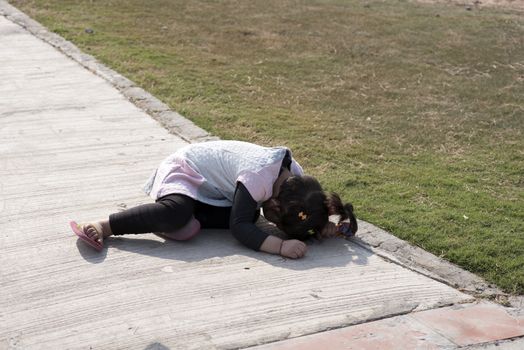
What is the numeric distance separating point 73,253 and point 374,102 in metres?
3.64

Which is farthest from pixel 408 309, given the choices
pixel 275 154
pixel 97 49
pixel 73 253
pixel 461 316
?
pixel 97 49

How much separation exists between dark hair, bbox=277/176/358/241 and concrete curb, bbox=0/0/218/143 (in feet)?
5.92

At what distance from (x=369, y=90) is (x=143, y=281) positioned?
406 cm

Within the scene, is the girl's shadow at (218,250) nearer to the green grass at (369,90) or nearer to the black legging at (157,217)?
the black legging at (157,217)

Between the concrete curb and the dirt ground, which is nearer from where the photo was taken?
the concrete curb

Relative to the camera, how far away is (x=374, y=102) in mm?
7184

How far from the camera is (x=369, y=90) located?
7.52m

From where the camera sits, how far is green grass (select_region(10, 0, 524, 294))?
4926 mm

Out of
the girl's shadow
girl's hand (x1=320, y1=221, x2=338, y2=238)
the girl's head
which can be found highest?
the girl's head

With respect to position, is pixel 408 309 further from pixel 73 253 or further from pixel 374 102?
pixel 374 102

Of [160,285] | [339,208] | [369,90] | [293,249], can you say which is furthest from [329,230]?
[369,90]

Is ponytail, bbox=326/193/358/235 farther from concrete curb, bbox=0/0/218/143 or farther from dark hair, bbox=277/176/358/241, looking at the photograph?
concrete curb, bbox=0/0/218/143

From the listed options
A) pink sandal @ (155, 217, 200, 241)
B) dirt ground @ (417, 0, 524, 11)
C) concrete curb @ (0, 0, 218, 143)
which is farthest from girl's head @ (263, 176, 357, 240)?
dirt ground @ (417, 0, 524, 11)

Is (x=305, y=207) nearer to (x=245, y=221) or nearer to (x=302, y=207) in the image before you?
(x=302, y=207)
